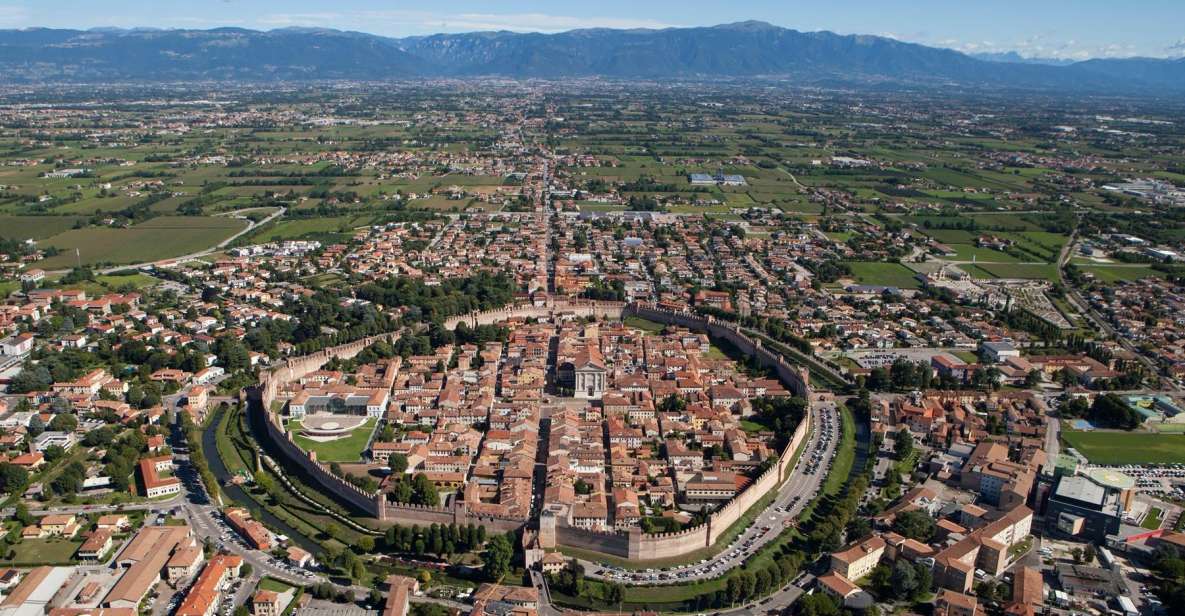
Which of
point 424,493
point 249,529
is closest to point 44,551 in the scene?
point 249,529

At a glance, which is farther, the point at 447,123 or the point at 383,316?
the point at 447,123

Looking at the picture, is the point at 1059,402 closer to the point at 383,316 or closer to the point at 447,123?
the point at 383,316

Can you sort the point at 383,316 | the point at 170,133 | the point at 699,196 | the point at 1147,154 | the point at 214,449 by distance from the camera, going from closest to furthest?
the point at 214,449, the point at 383,316, the point at 699,196, the point at 1147,154, the point at 170,133

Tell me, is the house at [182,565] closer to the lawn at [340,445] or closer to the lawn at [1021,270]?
the lawn at [340,445]

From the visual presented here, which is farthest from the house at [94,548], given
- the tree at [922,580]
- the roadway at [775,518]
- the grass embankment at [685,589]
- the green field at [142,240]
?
the green field at [142,240]

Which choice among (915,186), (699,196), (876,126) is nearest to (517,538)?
(699,196)
